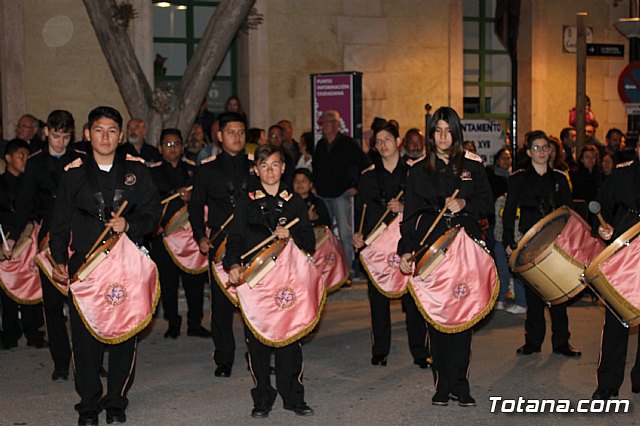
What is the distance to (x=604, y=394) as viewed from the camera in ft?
26.0

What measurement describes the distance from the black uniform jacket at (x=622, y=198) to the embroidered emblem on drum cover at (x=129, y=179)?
3.28 metres

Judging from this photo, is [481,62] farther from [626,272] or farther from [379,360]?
[626,272]

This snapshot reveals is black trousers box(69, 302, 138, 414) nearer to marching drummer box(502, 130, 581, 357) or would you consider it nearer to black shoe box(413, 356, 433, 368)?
black shoe box(413, 356, 433, 368)

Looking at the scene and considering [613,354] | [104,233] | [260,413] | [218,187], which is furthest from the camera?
[218,187]

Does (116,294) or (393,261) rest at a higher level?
(116,294)

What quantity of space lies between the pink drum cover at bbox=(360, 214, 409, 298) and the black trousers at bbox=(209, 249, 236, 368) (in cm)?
122

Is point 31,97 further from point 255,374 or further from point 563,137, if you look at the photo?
point 255,374

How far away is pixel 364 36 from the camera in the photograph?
19125 millimetres

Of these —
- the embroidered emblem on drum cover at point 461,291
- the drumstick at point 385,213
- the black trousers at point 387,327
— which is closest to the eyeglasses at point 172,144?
the drumstick at point 385,213

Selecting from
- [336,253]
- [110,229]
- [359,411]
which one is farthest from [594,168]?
[110,229]

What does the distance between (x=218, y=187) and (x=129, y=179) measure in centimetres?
173

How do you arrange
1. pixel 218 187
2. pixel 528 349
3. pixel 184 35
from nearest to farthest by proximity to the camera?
1. pixel 218 187
2. pixel 528 349
3. pixel 184 35

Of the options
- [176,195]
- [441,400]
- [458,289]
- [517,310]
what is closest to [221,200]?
[176,195]

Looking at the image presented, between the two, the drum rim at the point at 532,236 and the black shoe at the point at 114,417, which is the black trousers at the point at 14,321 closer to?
the black shoe at the point at 114,417
